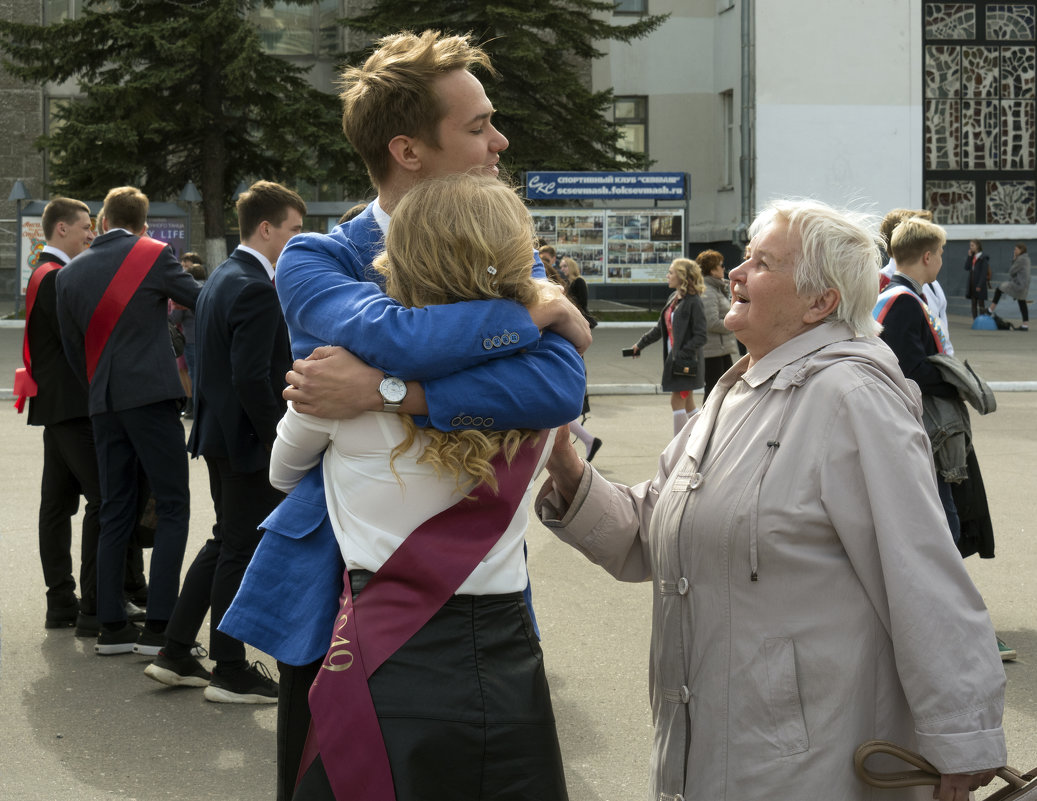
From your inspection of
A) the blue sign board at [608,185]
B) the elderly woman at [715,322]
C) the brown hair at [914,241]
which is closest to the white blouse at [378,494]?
the brown hair at [914,241]

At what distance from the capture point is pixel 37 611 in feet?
20.6

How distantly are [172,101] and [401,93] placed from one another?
29.1 m

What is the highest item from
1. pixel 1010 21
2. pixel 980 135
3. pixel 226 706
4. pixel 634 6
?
pixel 634 6

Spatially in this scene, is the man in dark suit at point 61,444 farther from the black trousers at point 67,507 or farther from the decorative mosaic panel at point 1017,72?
the decorative mosaic panel at point 1017,72

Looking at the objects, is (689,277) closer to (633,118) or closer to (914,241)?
(914,241)

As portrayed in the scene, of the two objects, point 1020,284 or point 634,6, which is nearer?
point 1020,284

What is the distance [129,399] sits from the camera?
215 inches

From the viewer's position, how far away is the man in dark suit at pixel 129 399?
18.0 feet

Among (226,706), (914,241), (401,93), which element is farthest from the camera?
(914,241)

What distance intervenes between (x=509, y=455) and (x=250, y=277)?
3052 mm

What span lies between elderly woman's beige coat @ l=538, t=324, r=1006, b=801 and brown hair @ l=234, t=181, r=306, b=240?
10.0 feet

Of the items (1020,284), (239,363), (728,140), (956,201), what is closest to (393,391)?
(239,363)

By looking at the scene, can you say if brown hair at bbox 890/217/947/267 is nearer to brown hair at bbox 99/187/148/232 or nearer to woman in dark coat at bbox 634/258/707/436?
brown hair at bbox 99/187/148/232

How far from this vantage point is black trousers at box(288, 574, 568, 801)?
2.08 meters
